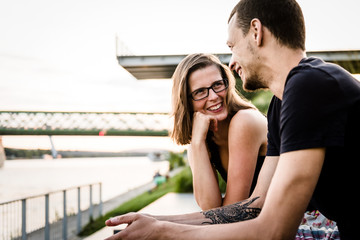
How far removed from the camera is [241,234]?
1.22 m

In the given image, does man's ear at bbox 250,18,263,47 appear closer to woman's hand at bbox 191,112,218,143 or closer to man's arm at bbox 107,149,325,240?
man's arm at bbox 107,149,325,240

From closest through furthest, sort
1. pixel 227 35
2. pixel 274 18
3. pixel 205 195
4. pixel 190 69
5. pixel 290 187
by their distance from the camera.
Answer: pixel 290 187 < pixel 274 18 < pixel 227 35 < pixel 205 195 < pixel 190 69

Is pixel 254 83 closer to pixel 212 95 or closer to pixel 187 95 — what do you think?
pixel 212 95

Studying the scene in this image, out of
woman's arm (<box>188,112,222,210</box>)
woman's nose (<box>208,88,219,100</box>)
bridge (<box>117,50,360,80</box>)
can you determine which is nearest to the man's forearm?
woman's arm (<box>188,112,222,210</box>)

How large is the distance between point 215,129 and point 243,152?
0.43 m

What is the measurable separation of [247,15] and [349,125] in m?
0.73

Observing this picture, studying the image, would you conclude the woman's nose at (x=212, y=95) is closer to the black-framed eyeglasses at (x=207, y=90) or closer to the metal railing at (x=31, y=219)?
the black-framed eyeglasses at (x=207, y=90)

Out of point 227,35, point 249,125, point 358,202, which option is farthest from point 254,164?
point 358,202

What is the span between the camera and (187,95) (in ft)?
9.39

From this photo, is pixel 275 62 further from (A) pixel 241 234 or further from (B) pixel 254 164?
(B) pixel 254 164

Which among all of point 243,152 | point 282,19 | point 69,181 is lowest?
point 69,181

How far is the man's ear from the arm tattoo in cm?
84

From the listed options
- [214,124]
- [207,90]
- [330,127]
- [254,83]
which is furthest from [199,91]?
[330,127]

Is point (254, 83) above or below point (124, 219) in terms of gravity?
above
